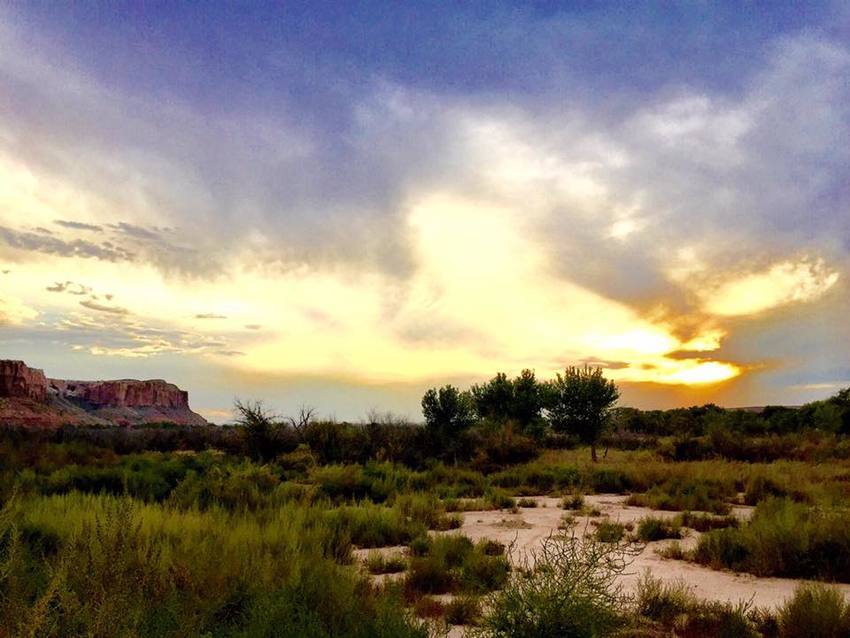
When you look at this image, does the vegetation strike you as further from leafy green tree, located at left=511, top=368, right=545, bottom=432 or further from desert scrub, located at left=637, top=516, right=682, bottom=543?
leafy green tree, located at left=511, top=368, right=545, bottom=432

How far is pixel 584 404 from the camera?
3581cm

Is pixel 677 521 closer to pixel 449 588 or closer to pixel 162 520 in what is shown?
pixel 449 588

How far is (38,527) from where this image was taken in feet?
30.5

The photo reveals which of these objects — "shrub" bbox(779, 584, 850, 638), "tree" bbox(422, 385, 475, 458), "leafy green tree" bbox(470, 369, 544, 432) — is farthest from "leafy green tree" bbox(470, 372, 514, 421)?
"shrub" bbox(779, 584, 850, 638)

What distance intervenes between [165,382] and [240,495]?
13726 cm

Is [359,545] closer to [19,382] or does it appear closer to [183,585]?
[183,585]

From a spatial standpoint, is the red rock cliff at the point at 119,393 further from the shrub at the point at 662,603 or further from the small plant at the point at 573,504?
the shrub at the point at 662,603

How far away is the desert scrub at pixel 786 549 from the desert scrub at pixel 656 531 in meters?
1.55

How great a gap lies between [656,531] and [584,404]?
2334 centimetres

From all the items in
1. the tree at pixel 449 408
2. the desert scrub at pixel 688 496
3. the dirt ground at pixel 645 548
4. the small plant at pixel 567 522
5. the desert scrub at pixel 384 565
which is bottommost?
the desert scrub at pixel 384 565

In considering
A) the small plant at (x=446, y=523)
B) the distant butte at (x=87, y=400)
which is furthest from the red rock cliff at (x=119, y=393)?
the small plant at (x=446, y=523)

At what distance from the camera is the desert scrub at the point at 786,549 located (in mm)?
9812

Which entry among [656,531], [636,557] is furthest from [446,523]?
[636,557]

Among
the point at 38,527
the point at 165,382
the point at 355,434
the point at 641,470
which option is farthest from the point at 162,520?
the point at 165,382
